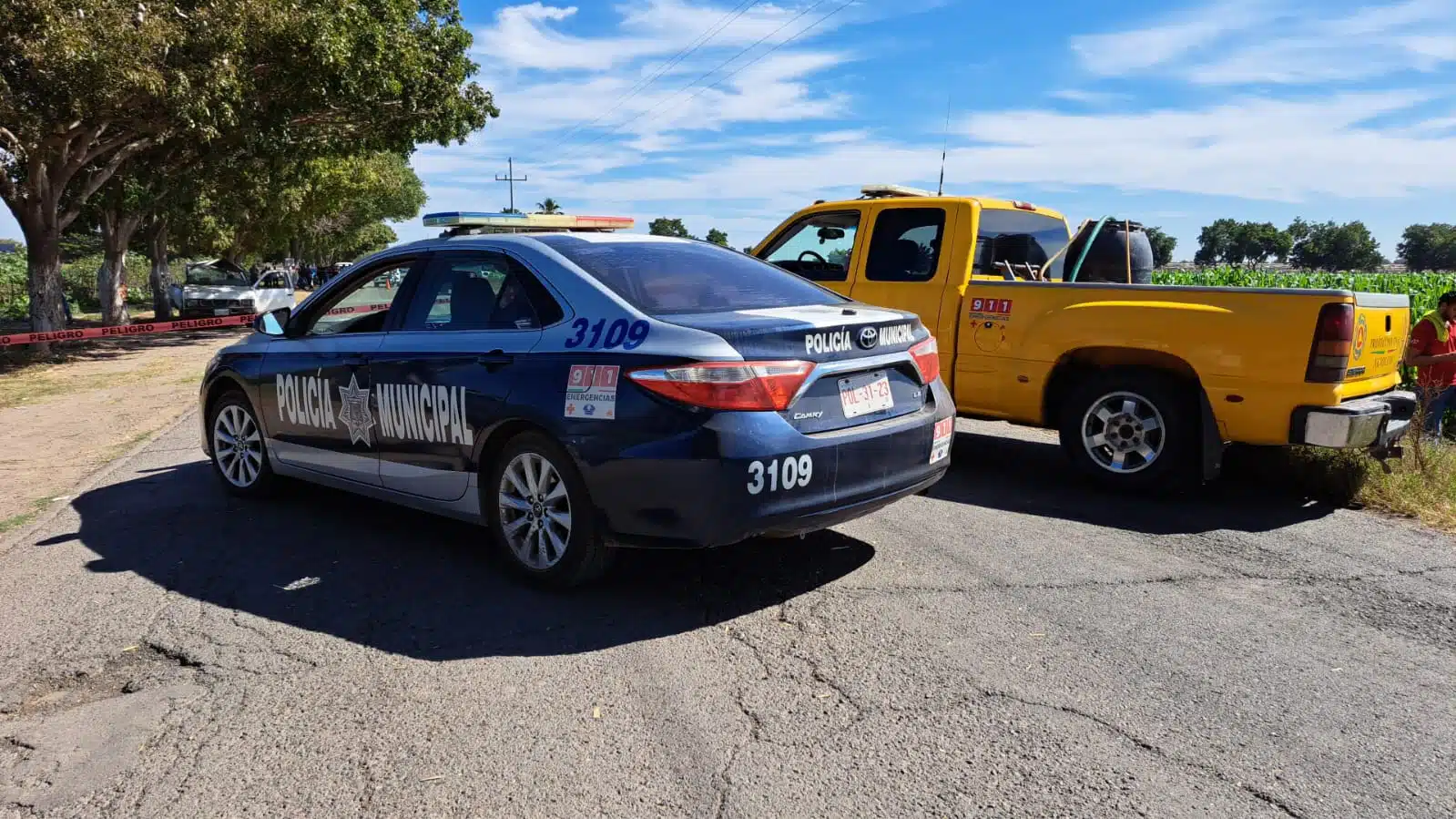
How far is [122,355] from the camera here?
1933 centimetres

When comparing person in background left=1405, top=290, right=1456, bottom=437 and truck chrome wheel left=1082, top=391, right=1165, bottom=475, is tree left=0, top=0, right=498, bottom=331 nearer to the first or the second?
truck chrome wheel left=1082, top=391, right=1165, bottom=475

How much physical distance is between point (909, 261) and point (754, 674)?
177 inches

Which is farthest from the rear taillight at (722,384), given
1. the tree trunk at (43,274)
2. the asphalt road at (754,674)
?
the tree trunk at (43,274)

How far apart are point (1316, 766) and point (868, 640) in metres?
1.56

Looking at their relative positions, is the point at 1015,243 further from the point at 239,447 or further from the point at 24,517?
the point at 24,517

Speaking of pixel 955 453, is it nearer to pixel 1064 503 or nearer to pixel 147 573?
pixel 1064 503

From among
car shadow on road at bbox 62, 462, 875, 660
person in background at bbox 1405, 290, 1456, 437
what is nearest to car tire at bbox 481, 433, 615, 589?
car shadow on road at bbox 62, 462, 875, 660

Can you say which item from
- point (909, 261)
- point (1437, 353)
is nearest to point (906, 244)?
point (909, 261)

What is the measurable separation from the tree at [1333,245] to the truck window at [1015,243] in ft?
305

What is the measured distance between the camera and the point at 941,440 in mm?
A: 4918

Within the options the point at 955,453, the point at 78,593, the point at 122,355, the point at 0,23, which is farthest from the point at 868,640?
the point at 122,355

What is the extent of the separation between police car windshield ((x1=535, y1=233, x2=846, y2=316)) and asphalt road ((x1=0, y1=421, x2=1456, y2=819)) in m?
1.29

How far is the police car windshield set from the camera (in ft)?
15.1

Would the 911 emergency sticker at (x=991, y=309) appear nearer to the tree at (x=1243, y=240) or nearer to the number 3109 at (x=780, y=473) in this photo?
the number 3109 at (x=780, y=473)
